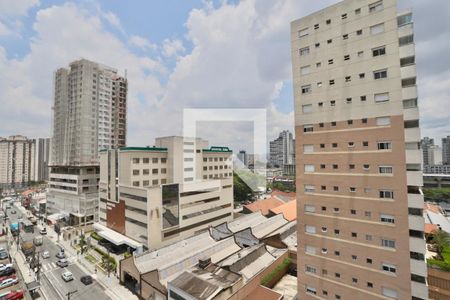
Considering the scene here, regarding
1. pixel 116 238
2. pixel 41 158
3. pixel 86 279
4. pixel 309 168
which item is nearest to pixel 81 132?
pixel 116 238

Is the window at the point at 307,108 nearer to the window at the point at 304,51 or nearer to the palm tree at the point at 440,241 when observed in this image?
the window at the point at 304,51

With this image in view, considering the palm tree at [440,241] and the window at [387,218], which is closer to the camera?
the window at [387,218]

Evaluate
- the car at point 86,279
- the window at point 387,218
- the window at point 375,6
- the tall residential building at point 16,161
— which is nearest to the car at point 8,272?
the car at point 86,279

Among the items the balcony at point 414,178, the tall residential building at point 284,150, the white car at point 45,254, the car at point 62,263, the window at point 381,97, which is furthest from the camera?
the tall residential building at point 284,150

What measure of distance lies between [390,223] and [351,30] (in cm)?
1002

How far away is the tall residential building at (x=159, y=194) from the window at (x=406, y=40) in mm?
21010

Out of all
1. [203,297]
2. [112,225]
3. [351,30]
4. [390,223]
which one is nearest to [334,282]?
[390,223]

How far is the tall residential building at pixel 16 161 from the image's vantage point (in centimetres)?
6638

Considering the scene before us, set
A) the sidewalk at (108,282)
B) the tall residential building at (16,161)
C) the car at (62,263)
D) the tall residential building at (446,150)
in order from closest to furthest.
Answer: the sidewalk at (108,282) < the car at (62,263) < the tall residential building at (16,161) < the tall residential building at (446,150)

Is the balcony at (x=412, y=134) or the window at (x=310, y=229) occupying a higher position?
the balcony at (x=412, y=134)

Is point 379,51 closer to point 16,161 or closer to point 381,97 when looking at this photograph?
point 381,97

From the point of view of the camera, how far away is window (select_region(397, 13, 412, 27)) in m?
10.7

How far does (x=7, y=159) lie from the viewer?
219 feet

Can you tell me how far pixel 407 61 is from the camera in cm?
1083
